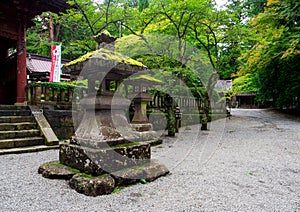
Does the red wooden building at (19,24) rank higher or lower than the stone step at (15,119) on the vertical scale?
higher

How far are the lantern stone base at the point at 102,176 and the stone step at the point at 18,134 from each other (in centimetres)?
240

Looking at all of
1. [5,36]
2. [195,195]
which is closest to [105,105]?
[195,195]

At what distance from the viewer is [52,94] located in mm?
6859

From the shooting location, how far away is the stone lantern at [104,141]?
296 cm

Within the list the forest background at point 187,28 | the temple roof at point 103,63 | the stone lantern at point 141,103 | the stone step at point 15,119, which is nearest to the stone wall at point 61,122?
the stone step at point 15,119

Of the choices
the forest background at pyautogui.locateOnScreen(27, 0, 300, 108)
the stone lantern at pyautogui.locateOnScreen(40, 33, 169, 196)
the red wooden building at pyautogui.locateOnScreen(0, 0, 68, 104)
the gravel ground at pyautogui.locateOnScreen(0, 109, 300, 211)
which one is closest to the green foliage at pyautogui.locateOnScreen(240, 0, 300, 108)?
the forest background at pyautogui.locateOnScreen(27, 0, 300, 108)

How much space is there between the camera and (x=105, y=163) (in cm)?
301

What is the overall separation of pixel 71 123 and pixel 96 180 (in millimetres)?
4398

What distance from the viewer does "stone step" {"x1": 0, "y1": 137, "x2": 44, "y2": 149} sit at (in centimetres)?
505

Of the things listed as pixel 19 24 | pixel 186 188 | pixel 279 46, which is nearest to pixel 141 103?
pixel 186 188

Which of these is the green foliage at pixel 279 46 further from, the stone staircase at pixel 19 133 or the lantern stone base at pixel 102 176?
the stone staircase at pixel 19 133

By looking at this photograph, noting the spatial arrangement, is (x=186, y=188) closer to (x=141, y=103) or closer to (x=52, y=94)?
(x=141, y=103)

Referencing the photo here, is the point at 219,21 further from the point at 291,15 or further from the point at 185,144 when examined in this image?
the point at 185,144

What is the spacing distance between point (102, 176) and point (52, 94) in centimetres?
477
